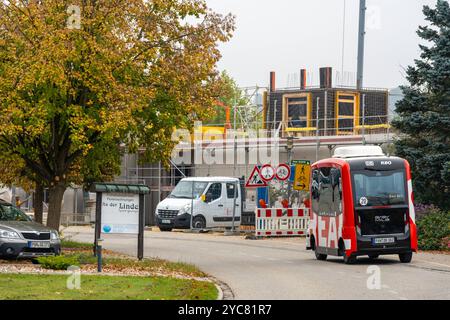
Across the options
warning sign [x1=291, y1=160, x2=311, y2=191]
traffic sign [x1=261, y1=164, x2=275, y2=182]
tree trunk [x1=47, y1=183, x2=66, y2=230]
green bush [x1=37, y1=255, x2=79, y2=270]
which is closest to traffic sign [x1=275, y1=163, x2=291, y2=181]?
traffic sign [x1=261, y1=164, x2=275, y2=182]

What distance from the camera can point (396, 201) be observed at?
2525 cm

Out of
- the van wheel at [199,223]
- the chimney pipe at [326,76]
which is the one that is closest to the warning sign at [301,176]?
the van wheel at [199,223]

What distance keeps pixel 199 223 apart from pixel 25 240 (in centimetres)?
2187

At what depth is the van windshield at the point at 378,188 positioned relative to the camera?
25.0 meters

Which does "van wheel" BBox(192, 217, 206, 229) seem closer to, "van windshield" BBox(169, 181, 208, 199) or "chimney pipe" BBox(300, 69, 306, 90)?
"van windshield" BBox(169, 181, 208, 199)

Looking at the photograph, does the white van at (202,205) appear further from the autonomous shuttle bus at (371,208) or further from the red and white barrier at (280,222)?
the autonomous shuttle bus at (371,208)

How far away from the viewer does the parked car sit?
23562mm

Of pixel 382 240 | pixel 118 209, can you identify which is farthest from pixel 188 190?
pixel 118 209

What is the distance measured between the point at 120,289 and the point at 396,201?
9813 mm

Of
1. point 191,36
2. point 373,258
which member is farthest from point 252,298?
point 191,36

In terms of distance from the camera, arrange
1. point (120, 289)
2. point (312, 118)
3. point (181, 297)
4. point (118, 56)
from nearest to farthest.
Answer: point (181, 297), point (120, 289), point (118, 56), point (312, 118)

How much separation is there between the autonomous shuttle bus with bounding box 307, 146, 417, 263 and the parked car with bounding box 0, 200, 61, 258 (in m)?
6.82

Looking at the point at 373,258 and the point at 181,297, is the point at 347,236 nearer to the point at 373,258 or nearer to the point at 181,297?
the point at 373,258

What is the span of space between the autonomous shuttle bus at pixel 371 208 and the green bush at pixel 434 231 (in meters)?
5.98
